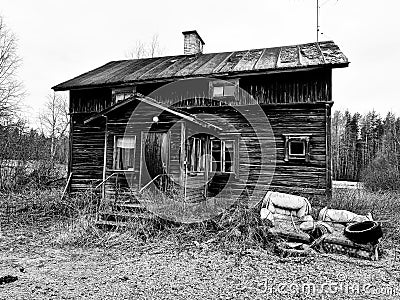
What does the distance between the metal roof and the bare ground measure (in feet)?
23.3

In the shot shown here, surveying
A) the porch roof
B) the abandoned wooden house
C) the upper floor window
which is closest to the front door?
the abandoned wooden house

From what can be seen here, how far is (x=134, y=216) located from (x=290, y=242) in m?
4.18

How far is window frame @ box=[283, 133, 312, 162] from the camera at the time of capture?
11547 millimetres

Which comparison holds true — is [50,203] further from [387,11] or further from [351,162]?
[351,162]

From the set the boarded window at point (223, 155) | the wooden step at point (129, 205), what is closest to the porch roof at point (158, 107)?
the boarded window at point (223, 155)

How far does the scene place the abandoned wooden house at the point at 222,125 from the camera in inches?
440

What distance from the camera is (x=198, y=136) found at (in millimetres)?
12484

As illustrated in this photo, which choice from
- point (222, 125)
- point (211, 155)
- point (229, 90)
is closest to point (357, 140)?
point (229, 90)

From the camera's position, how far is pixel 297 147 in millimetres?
11930

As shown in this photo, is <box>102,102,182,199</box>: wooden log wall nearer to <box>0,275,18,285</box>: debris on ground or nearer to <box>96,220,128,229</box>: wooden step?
<box>96,220,128,229</box>: wooden step

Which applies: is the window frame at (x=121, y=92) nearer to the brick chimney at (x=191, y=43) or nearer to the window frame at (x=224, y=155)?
the window frame at (x=224, y=155)

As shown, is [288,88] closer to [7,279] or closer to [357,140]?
[7,279]

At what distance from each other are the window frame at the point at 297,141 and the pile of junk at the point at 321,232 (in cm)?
284

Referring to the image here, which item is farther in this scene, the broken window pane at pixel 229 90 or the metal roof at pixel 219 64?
the broken window pane at pixel 229 90
